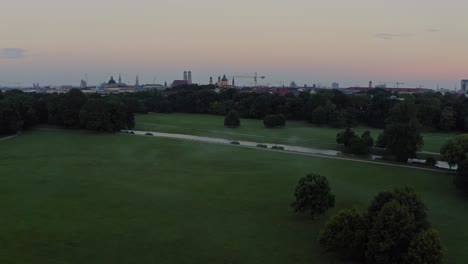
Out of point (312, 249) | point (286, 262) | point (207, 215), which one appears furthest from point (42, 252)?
point (312, 249)

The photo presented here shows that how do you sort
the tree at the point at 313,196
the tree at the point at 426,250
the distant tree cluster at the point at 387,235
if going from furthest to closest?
the tree at the point at 313,196 → the distant tree cluster at the point at 387,235 → the tree at the point at 426,250

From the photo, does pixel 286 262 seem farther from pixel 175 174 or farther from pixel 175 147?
pixel 175 147

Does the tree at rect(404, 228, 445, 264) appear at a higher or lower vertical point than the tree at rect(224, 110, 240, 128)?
lower

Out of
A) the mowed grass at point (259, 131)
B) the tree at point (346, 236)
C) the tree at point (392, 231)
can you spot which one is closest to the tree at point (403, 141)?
the mowed grass at point (259, 131)

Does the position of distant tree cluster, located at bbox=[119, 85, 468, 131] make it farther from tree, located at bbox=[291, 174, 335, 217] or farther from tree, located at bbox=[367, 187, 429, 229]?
tree, located at bbox=[367, 187, 429, 229]

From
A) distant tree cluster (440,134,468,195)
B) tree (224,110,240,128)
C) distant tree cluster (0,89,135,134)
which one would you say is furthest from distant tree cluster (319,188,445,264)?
tree (224,110,240,128)

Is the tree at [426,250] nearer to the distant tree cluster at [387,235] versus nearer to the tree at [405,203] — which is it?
the distant tree cluster at [387,235]

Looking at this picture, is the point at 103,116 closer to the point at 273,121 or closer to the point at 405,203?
the point at 273,121
